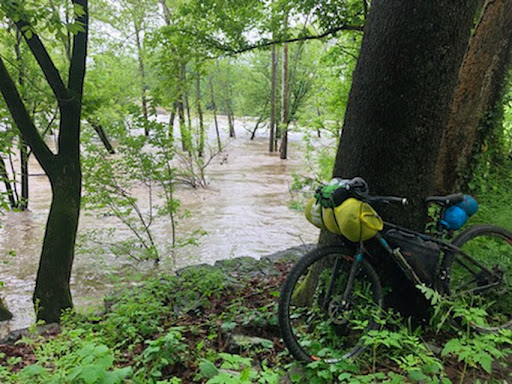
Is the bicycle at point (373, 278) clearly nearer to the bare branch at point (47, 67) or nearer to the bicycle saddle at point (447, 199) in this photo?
the bicycle saddle at point (447, 199)

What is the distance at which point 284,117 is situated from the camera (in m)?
23.9

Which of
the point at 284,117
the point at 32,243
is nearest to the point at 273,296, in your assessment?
the point at 32,243

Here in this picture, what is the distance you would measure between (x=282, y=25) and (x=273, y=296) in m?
5.34

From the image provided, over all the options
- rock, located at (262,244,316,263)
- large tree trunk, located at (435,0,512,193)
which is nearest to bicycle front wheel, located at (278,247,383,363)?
large tree trunk, located at (435,0,512,193)

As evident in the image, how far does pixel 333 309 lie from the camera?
2631 mm

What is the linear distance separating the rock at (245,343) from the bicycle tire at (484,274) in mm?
1486

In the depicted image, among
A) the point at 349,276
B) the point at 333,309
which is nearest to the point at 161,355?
the point at 333,309

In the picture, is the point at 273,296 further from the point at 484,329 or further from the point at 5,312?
the point at 5,312

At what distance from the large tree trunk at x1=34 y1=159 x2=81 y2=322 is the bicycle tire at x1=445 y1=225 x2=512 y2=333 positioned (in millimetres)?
5059

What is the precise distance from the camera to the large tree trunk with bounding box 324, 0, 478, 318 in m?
2.49

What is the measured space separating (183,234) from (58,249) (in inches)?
192

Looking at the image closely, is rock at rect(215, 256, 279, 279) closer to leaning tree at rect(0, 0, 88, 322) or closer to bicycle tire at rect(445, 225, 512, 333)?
leaning tree at rect(0, 0, 88, 322)

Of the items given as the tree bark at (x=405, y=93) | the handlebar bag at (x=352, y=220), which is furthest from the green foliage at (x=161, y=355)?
the tree bark at (x=405, y=93)

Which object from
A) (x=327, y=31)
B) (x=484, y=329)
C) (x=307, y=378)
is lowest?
(x=307, y=378)
